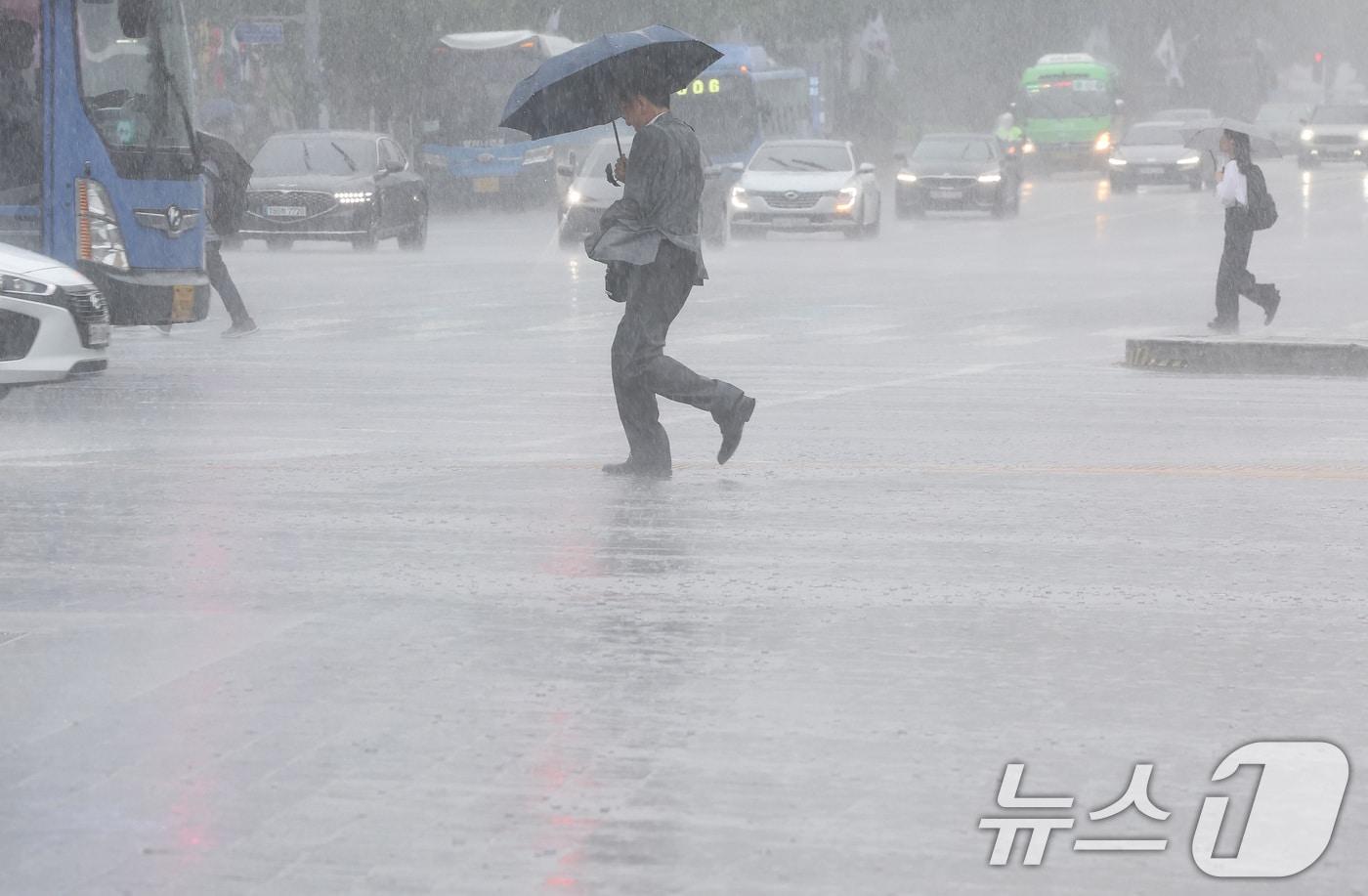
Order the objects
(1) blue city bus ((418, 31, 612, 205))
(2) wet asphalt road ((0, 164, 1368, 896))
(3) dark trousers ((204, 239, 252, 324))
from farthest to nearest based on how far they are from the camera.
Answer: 1. (1) blue city bus ((418, 31, 612, 205))
2. (3) dark trousers ((204, 239, 252, 324))
3. (2) wet asphalt road ((0, 164, 1368, 896))

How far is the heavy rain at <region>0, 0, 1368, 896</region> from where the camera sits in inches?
204

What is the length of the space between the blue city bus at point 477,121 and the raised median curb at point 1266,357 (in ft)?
115

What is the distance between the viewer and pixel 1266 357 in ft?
54.7

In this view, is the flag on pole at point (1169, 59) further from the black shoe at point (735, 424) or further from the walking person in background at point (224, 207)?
the black shoe at point (735, 424)

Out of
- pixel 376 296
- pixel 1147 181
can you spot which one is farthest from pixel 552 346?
pixel 1147 181

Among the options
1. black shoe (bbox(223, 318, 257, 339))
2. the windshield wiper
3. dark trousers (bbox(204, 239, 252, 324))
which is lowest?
the windshield wiper

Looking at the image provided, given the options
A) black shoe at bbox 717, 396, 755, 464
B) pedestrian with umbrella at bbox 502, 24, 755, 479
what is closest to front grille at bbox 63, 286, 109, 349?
pedestrian with umbrella at bbox 502, 24, 755, 479

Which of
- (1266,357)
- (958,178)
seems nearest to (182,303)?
(1266,357)

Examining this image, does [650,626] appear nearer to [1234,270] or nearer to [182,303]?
[182,303]

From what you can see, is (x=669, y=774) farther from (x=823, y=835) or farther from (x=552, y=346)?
(x=552, y=346)

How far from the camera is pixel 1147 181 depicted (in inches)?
2235

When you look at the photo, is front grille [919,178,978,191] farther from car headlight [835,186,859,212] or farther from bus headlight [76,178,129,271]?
bus headlight [76,178,129,271]

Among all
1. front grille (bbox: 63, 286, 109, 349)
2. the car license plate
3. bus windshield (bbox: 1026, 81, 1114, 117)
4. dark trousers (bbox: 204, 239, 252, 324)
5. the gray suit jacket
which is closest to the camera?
the gray suit jacket

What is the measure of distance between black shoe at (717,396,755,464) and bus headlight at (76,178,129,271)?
6833mm
